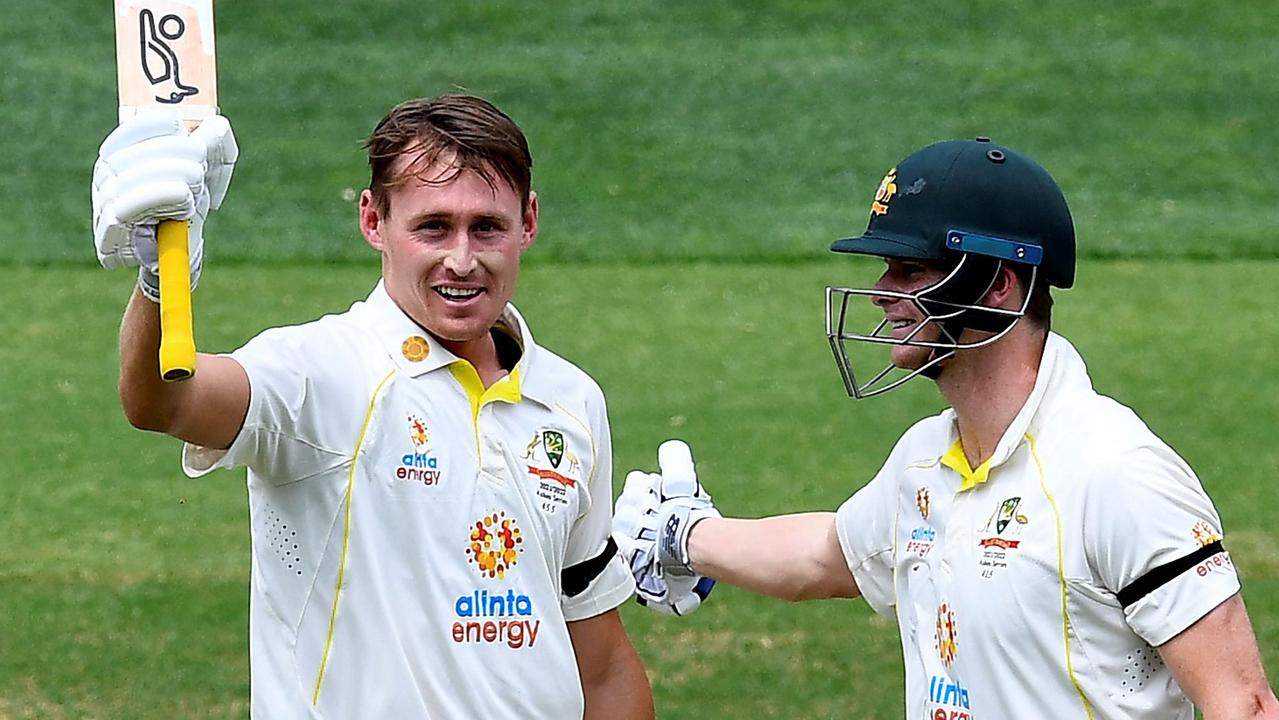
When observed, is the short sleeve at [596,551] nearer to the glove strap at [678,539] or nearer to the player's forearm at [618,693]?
the player's forearm at [618,693]

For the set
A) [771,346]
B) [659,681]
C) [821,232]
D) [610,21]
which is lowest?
[659,681]

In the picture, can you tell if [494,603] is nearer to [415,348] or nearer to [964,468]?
[415,348]

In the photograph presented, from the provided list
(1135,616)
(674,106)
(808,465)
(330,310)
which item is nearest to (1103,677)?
(1135,616)

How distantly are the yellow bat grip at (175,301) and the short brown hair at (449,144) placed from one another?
0.69 m

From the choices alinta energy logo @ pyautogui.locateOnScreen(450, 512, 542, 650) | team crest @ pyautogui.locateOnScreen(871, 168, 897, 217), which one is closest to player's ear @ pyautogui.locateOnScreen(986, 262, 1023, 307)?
team crest @ pyautogui.locateOnScreen(871, 168, 897, 217)

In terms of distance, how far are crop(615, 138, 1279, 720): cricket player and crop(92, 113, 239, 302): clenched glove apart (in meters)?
1.34

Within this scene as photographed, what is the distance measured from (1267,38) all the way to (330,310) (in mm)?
9217

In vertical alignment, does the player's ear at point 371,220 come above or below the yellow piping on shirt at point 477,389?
above

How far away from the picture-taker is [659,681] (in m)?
7.27

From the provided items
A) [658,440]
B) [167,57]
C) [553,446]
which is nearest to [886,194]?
[553,446]

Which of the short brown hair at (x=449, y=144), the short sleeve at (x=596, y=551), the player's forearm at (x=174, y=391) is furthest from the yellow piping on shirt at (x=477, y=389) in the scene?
the player's forearm at (x=174, y=391)

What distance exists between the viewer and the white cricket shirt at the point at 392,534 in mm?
3795

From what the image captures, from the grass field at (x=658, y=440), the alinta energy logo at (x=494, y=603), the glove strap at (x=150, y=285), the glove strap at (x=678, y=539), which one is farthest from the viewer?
the grass field at (x=658, y=440)

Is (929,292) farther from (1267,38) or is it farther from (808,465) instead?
(1267,38)
